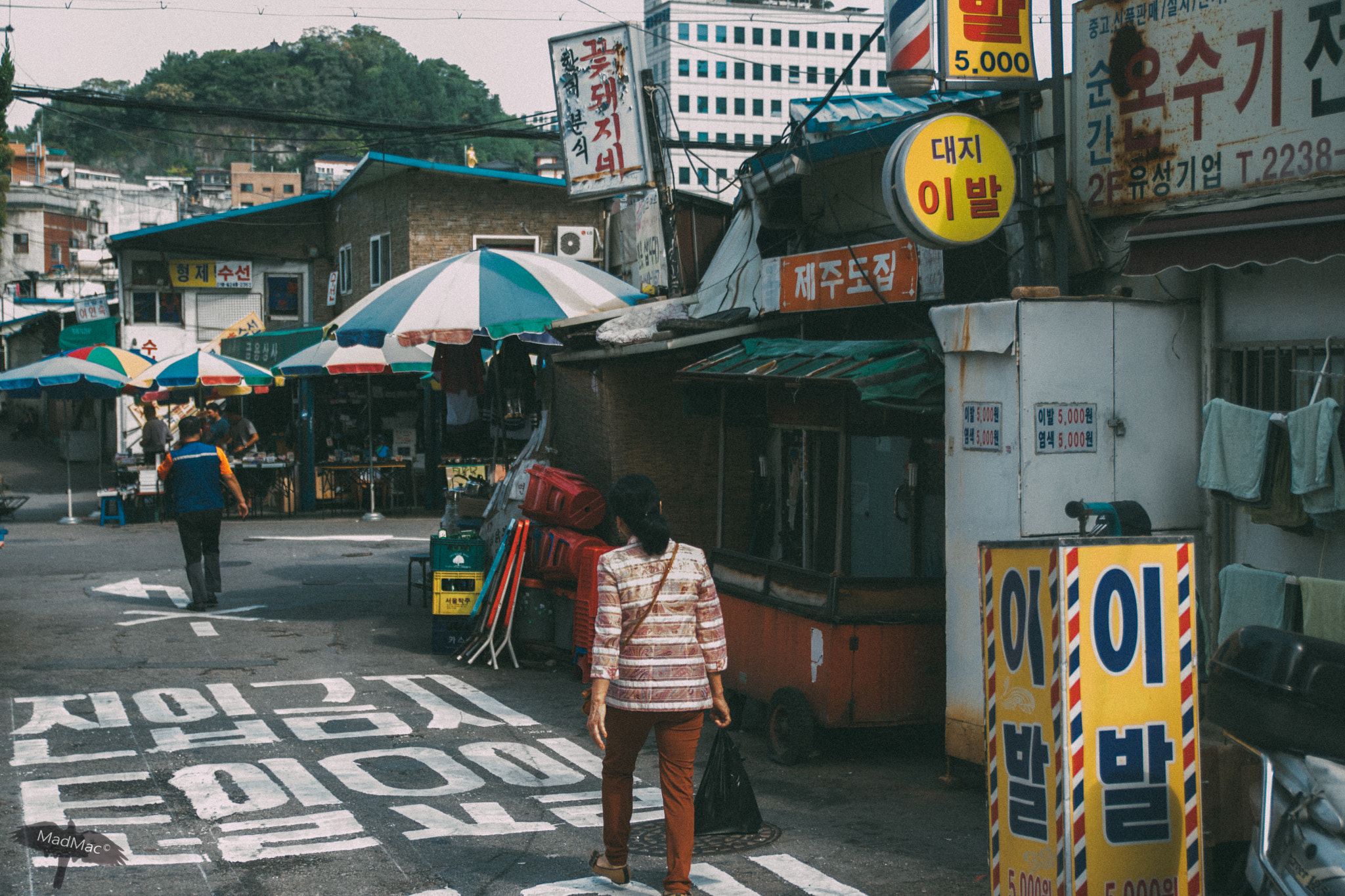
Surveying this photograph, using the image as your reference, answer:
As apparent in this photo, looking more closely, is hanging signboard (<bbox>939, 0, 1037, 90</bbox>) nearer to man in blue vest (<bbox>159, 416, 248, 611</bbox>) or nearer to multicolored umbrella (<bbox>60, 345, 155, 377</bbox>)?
man in blue vest (<bbox>159, 416, 248, 611</bbox>)

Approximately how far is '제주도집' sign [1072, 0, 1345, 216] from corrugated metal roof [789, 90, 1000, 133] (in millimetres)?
2596

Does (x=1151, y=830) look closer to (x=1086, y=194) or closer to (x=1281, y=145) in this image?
(x=1281, y=145)

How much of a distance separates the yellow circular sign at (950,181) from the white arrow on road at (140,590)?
967cm

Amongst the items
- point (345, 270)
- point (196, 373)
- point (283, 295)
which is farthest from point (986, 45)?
point (283, 295)

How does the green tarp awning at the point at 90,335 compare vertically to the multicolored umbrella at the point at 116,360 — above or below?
above

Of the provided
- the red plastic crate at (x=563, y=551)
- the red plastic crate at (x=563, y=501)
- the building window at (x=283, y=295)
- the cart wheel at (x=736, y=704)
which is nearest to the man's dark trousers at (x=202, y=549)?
the red plastic crate at (x=563, y=501)

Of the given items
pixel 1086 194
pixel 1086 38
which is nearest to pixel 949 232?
pixel 1086 194

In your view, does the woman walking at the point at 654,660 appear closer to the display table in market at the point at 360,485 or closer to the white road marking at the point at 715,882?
the white road marking at the point at 715,882

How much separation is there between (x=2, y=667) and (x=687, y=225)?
24.6 feet

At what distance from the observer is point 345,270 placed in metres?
29.1

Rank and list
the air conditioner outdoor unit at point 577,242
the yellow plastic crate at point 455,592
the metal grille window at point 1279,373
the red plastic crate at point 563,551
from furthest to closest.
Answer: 1. the air conditioner outdoor unit at point 577,242
2. the yellow plastic crate at point 455,592
3. the red plastic crate at point 563,551
4. the metal grille window at point 1279,373

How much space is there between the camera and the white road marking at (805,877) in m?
5.61

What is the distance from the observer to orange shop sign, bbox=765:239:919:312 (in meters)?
8.67

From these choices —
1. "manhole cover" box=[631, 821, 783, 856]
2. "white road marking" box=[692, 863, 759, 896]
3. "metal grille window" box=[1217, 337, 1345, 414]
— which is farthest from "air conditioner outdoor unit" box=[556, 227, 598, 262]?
"white road marking" box=[692, 863, 759, 896]
